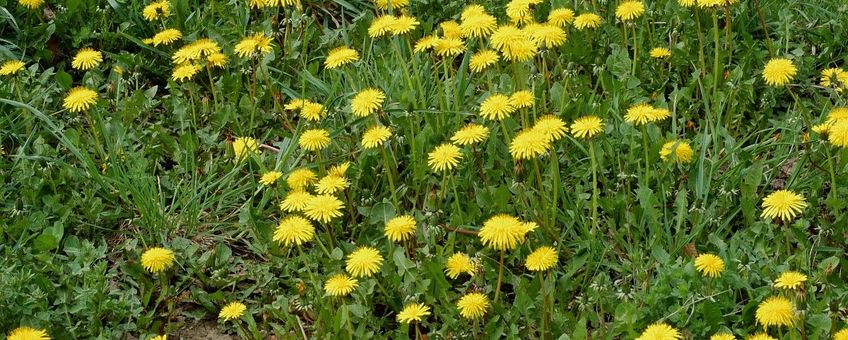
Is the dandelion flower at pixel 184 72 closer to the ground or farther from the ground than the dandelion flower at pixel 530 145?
farther from the ground

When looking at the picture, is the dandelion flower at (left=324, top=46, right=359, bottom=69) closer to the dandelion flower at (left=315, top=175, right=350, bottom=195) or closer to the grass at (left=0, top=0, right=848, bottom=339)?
the grass at (left=0, top=0, right=848, bottom=339)

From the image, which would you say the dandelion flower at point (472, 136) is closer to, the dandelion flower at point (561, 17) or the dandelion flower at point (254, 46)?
the dandelion flower at point (561, 17)

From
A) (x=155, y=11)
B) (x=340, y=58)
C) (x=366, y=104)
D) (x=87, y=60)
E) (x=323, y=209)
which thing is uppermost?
(x=155, y=11)

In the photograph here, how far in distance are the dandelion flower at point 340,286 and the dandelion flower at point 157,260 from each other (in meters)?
0.51

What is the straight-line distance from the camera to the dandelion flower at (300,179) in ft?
11.5

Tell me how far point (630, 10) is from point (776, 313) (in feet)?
4.92

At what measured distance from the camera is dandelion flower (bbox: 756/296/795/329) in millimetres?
2773

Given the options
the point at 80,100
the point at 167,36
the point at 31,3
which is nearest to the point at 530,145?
the point at 80,100

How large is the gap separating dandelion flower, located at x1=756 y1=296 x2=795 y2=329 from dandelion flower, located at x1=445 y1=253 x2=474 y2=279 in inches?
30.8

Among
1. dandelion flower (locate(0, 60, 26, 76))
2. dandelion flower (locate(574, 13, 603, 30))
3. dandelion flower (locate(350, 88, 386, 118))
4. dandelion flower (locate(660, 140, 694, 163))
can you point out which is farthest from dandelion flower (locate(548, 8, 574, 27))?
dandelion flower (locate(0, 60, 26, 76))

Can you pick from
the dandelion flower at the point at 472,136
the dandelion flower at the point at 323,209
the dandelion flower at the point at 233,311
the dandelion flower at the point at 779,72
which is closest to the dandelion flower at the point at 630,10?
the dandelion flower at the point at 779,72

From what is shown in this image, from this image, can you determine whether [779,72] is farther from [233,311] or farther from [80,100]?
[80,100]

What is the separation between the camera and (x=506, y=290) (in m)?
3.42

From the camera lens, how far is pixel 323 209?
3.25 metres
